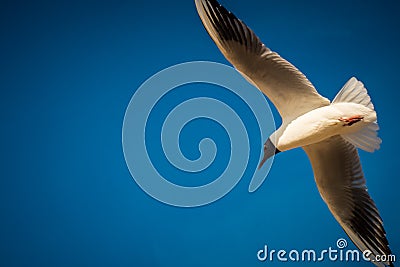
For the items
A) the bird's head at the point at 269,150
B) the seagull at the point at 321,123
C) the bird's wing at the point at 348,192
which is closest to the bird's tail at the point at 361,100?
the seagull at the point at 321,123

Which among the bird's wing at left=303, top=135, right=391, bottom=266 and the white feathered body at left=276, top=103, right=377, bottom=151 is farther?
the bird's wing at left=303, top=135, right=391, bottom=266

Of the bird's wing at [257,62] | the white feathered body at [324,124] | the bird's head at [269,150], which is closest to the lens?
the bird's wing at [257,62]

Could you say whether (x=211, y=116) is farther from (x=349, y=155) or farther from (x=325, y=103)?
(x=349, y=155)

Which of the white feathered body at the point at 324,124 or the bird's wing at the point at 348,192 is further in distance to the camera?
the bird's wing at the point at 348,192

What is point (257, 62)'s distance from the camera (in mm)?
2078

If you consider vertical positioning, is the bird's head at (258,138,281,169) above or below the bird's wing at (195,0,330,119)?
below

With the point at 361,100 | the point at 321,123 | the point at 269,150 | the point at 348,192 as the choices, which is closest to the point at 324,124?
the point at 321,123

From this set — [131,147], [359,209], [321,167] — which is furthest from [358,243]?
[131,147]

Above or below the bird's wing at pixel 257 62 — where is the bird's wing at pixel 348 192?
below

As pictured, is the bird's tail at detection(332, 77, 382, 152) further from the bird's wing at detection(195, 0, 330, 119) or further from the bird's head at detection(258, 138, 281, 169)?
the bird's head at detection(258, 138, 281, 169)

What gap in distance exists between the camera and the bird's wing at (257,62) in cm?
203

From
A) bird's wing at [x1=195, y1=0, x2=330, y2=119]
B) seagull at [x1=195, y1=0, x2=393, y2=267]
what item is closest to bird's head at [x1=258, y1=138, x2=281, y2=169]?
seagull at [x1=195, y1=0, x2=393, y2=267]

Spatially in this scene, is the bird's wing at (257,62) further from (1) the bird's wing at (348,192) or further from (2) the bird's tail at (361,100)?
(1) the bird's wing at (348,192)

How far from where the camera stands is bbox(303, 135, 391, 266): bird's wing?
2381mm
